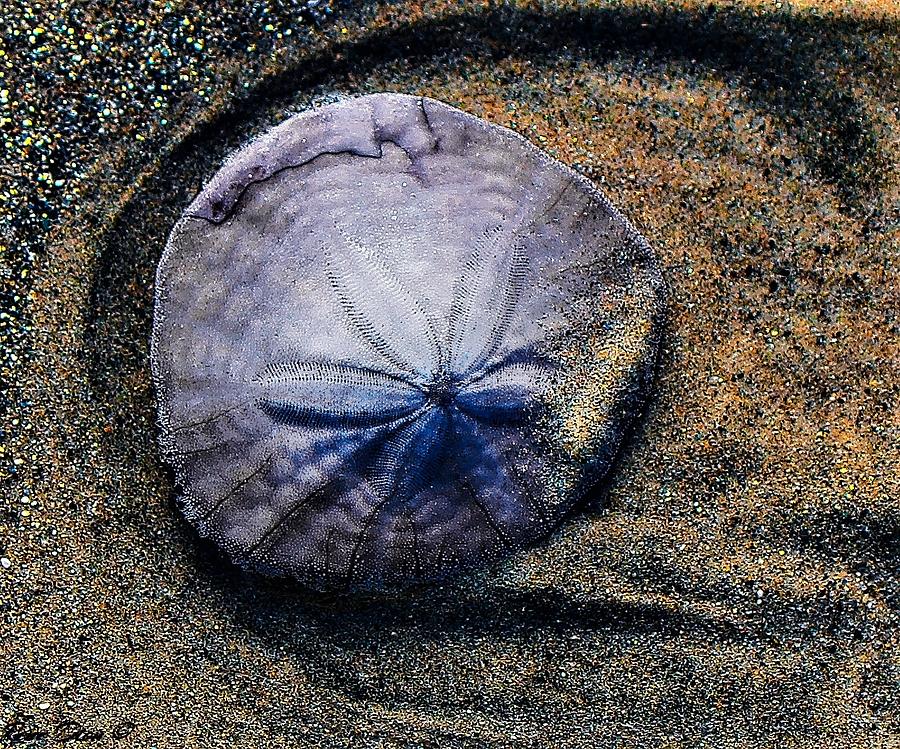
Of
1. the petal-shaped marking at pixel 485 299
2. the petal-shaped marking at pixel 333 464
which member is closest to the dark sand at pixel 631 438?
the petal-shaped marking at pixel 333 464

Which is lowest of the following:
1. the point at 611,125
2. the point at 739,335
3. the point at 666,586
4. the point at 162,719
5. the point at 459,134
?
the point at 162,719

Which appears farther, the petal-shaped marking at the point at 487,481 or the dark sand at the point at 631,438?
the dark sand at the point at 631,438

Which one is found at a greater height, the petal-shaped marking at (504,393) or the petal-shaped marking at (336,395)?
the petal-shaped marking at (504,393)

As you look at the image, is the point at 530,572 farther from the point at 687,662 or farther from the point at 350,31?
the point at 350,31

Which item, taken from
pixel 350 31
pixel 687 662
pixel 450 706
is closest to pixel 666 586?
pixel 687 662

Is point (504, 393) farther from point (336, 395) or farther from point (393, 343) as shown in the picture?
point (336, 395)

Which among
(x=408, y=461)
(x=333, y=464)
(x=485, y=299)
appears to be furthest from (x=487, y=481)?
(x=485, y=299)

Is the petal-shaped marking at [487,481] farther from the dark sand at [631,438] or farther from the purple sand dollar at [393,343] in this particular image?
the dark sand at [631,438]

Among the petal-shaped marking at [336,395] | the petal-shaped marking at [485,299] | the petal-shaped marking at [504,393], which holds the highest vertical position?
the petal-shaped marking at [485,299]

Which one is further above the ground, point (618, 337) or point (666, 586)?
point (618, 337)
